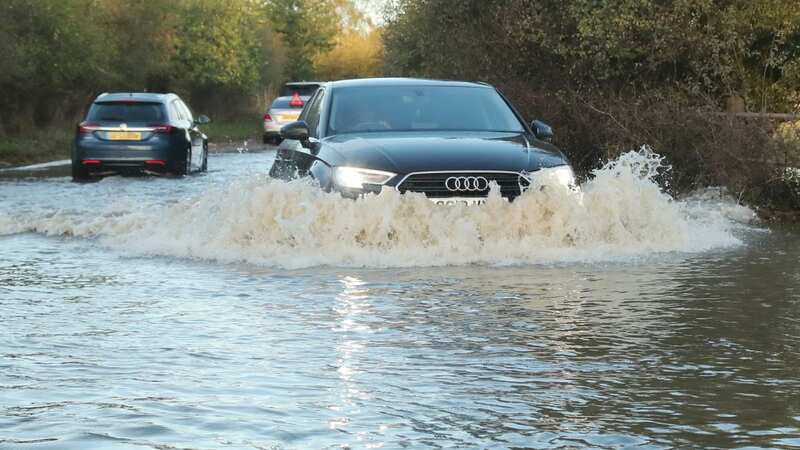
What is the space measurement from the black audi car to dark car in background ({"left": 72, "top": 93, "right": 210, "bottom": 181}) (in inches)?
440

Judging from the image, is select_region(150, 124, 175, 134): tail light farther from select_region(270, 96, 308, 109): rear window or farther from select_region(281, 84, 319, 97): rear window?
select_region(281, 84, 319, 97): rear window

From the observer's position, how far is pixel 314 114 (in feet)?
52.5

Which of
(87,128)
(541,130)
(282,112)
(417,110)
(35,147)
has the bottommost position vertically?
(35,147)

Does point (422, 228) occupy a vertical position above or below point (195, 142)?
above

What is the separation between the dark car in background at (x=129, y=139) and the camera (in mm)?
27516

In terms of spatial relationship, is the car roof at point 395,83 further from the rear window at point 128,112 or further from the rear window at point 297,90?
the rear window at point 297,90

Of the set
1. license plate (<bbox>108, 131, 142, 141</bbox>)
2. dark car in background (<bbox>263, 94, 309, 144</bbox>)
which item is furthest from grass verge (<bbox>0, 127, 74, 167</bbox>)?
dark car in background (<bbox>263, 94, 309, 144</bbox>)

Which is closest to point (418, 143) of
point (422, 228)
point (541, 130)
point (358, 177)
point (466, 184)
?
point (358, 177)

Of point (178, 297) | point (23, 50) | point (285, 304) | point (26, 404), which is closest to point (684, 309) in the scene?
point (285, 304)

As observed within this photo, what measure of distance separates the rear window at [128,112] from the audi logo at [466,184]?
15.3 m

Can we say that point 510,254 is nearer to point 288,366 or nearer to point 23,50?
point 288,366

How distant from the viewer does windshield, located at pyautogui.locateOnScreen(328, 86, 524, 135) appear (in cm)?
1526

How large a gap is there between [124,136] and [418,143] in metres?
14.5

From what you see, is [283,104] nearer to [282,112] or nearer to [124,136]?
[282,112]
